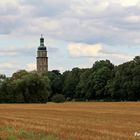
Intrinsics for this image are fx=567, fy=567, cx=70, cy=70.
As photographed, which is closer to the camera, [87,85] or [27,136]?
[27,136]

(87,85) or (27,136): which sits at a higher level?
(87,85)

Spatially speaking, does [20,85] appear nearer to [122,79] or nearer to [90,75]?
[122,79]

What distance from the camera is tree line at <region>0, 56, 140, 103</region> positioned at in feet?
407

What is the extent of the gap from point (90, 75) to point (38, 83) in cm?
4084

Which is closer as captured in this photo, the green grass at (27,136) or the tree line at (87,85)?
the green grass at (27,136)

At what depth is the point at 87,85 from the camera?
157 metres

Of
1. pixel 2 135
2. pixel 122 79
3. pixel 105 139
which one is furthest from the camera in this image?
pixel 122 79

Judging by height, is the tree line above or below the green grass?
above

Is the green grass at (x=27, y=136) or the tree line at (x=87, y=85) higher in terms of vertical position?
the tree line at (x=87, y=85)

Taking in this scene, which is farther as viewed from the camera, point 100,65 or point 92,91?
point 100,65

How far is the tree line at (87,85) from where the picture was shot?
407 ft

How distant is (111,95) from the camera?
463ft

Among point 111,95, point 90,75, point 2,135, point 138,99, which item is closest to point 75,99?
point 90,75

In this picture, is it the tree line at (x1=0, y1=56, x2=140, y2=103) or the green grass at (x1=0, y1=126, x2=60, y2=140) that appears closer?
the green grass at (x1=0, y1=126, x2=60, y2=140)
